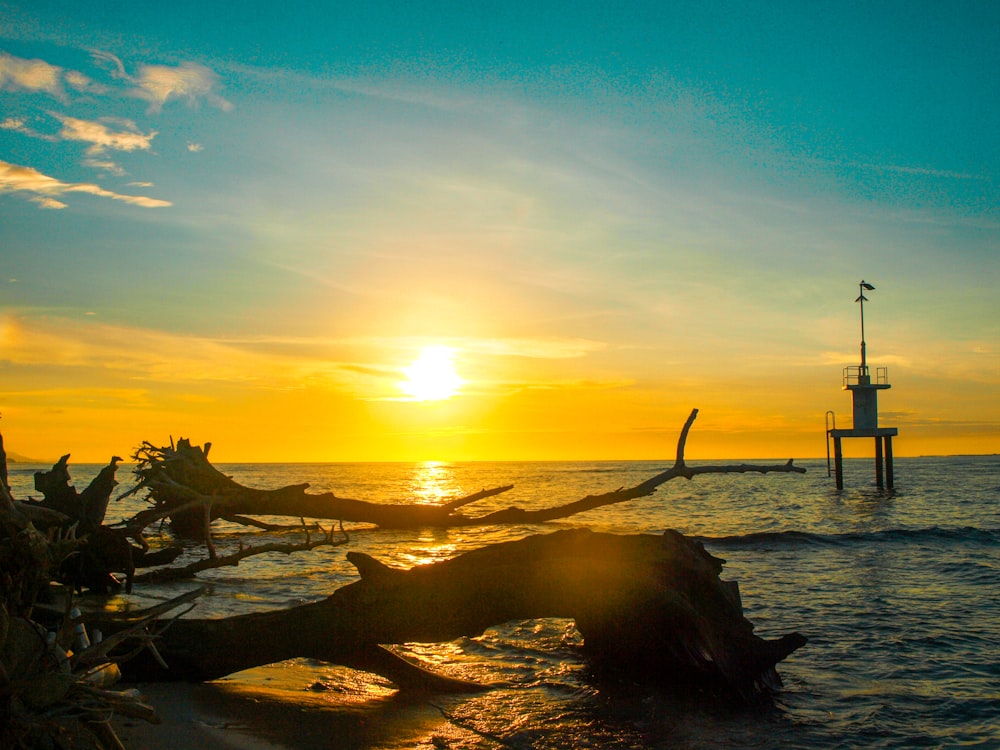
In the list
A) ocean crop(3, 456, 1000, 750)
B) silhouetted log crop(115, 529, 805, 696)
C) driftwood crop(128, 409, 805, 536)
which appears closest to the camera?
silhouetted log crop(115, 529, 805, 696)

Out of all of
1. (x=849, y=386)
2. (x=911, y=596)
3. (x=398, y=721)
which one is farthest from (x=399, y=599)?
(x=849, y=386)

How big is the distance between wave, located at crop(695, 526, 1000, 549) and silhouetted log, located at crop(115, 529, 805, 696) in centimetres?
1613

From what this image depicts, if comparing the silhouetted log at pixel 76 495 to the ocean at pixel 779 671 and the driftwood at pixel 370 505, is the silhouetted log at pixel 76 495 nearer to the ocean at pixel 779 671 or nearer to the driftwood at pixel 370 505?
the driftwood at pixel 370 505

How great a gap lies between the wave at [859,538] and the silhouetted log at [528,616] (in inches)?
635

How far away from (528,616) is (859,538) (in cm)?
2280

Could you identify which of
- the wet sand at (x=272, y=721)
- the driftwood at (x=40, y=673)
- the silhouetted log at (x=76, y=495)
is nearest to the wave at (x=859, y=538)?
the wet sand at (x=272, y=721)

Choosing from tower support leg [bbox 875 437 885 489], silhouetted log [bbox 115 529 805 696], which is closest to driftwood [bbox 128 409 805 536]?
silhouetted log [bbox 115 529 805 696]

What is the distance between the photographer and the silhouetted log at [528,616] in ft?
20.9

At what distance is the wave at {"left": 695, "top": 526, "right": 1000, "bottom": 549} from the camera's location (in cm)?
2408

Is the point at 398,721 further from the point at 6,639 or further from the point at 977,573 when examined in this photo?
the point at 977,573

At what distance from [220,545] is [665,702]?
16.5 metres

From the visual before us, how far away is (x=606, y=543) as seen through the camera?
7.60 meters

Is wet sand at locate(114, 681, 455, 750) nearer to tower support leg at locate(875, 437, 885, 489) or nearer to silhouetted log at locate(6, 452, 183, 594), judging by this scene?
silhouetted log at locate(6, 452, 183, 594)

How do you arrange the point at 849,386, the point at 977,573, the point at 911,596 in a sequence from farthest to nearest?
the point at 849,386
the point at 977,573
the point at 911,596
